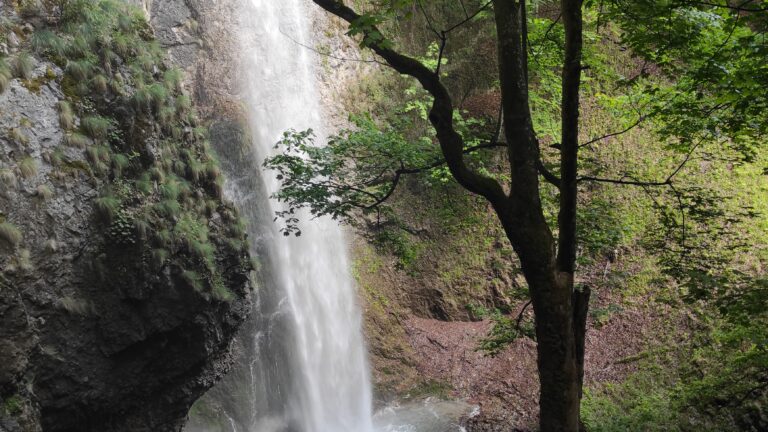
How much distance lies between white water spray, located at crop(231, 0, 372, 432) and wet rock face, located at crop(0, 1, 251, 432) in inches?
133

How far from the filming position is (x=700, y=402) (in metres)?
8.16

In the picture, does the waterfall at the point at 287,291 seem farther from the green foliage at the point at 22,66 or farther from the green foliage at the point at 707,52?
the green foliage at the point at 707,52

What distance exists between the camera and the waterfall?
10250mm

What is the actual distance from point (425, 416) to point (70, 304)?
6.39 metres

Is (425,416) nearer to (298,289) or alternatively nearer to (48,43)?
(298,289)

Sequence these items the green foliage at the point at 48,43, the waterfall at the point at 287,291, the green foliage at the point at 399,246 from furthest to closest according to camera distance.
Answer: the waterfall at the point at 287,291
the green foliage at the point at 399,246
the green foliage at the point at 48,43

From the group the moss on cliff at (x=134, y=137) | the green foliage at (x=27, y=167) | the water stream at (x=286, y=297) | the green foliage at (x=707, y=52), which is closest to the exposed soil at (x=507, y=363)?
the water stream at (x=286, y=297)

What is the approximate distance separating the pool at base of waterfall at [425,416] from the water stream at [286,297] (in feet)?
0.12

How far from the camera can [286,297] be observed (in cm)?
1130

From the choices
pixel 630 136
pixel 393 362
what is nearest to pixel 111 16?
pixel 393 362

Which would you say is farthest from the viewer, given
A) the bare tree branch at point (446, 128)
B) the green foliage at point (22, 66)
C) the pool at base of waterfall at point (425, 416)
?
the pool at base of waterfall at point (425, 416)

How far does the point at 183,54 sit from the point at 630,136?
35.8 feet

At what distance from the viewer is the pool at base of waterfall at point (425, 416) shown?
964 centimetres

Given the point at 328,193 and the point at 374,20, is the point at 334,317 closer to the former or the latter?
the point at 328,193
